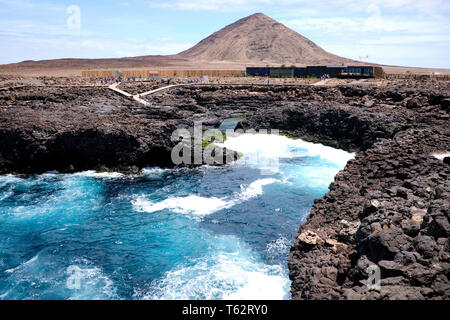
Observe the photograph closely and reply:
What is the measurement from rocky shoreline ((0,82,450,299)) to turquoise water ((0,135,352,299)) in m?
2.40

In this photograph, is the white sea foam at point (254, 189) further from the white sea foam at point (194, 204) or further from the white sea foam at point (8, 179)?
the white sea foam at point (8, 179)

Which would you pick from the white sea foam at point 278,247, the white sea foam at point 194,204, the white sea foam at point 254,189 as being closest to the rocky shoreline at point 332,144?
the white sea foam at point 278,247

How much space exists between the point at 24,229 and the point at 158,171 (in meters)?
13.9

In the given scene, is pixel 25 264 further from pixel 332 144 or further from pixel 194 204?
pixel 332 144

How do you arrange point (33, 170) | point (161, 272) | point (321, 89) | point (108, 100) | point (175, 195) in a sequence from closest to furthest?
point (161, 272) < point (175, 195) < point (33, 170) < point (108, 100) < point (321, 89)

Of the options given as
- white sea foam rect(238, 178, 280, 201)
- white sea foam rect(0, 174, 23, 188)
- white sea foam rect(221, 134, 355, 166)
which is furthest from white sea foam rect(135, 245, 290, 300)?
white sea foam rect(0, 174, 23, 188)

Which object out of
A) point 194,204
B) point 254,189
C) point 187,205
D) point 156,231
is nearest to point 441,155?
point 254,189

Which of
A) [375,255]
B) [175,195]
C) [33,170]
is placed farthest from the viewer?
[33,170]

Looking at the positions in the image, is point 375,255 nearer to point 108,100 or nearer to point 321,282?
point 321,282

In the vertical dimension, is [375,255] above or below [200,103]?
below

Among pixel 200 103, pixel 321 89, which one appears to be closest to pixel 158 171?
pixel 200 103

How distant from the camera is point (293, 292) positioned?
15.1m

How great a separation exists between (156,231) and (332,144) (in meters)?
29.5

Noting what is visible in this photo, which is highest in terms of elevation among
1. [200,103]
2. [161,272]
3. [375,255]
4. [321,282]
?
[200,103]
